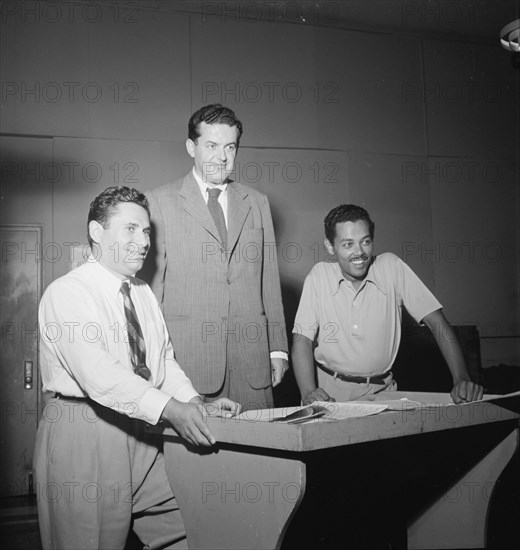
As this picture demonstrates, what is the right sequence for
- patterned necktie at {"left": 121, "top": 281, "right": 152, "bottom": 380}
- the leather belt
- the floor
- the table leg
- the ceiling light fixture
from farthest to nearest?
the ceiling light fixture, the floor, the leather belt, the table leg, patterned necktie at {"left": 121, "top": 281, "right": 152, "bottom": 380}

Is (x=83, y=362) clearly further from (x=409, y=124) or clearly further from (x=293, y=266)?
(x=409, y=124)

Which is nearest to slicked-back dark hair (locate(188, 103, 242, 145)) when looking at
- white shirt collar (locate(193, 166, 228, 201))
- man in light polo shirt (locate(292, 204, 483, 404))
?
white shirt collar (locate(193, 166, 228, 201))

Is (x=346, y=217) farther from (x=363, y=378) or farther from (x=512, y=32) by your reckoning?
(x=512, y=32)

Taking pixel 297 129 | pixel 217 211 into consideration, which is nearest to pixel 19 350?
pixel 217 211

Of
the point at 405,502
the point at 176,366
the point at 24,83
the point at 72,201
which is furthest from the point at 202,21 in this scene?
the point at 405,502

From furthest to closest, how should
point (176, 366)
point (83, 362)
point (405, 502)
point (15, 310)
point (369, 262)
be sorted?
point (15, 310), point (369, 262), point (405, 502), point (176, 366), point (83, 362)

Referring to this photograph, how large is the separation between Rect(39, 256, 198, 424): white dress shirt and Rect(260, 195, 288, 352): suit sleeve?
0.63m

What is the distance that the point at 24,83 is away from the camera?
443 cm

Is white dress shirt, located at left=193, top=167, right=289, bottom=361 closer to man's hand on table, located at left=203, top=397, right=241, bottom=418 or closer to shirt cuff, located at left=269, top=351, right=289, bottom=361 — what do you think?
shirt cuff, located at left=269, top=351, right=289, bottom=361

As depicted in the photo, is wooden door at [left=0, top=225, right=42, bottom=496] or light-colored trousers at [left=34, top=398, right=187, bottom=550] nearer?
light-colored trousers at [left=34, top=398, right=187, bottom=550]

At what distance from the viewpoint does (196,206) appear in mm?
2613

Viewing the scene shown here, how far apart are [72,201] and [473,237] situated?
313 cm

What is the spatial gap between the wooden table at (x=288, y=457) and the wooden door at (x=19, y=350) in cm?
300

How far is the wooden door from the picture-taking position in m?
4.33
